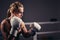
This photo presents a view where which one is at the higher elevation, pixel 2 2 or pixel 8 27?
pixel 2 2

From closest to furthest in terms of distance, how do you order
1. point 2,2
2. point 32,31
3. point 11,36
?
point 11,36 → point 32,31 → point 2,2

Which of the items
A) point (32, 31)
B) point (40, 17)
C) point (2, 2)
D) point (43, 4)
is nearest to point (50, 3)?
point (43, 4)

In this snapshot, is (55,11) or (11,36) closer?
(11,36)

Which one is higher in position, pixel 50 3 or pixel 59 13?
pixel 50 3

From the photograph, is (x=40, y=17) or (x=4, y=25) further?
(x=40, y=17)

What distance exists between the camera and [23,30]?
1.99 metres

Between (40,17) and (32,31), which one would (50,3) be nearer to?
(40,17)

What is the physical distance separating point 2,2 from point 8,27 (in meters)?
2.01

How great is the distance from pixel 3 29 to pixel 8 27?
8 cm

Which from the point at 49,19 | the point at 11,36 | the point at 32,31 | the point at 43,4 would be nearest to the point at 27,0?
the point at 43,4

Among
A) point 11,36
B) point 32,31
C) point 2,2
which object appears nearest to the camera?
point 11,36

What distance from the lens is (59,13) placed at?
4.18 metres

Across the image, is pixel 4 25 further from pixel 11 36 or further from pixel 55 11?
pixel 55 11

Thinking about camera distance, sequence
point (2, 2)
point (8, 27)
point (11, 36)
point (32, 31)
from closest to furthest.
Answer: point (11, 36) < point (8, 27) < point (32, 31) < point (2, 2)
